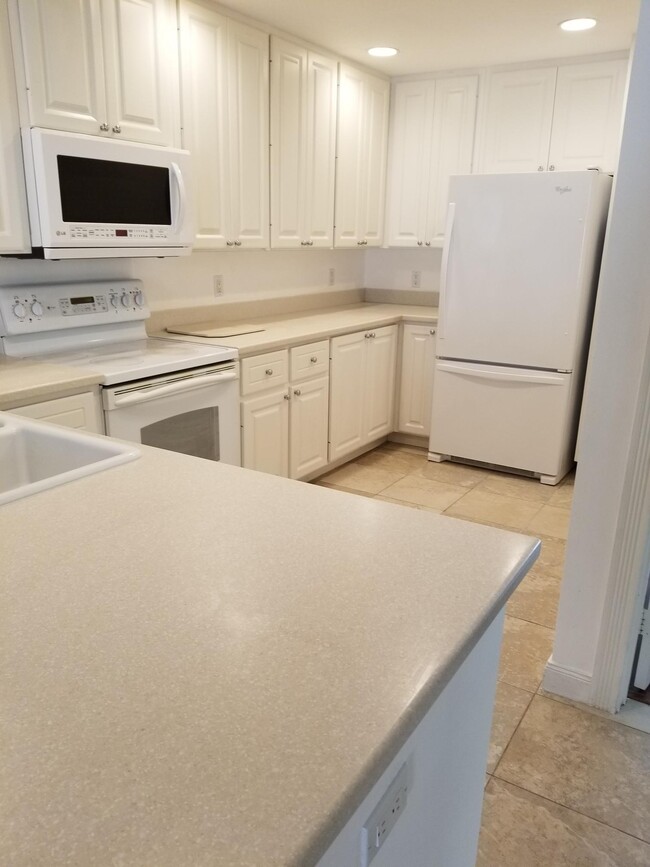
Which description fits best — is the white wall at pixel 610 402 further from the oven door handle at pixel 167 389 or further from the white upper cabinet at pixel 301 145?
the white upper cabinet at pixel 301 145

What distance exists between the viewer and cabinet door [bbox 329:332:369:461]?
3.77 meters

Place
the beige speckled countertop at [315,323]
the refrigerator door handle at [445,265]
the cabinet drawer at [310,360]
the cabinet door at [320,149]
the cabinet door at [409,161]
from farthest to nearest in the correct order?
1. the cabinet door at [409,161]
2. the refrigerator door handle at [445,265]
3. the cabinet door at [320,149]
4. the cabinet drawer at [310,360]
5. the beige speckled countertop at [315,323]

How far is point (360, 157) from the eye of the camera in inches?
164

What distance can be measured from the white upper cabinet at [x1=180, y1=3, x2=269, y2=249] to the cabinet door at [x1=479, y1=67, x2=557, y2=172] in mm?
1516

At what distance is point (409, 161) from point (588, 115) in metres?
1.12

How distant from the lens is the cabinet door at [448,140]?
13.5 ft

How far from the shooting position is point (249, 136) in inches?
129

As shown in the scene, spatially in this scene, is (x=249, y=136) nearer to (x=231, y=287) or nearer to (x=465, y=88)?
(x=231, y=287)

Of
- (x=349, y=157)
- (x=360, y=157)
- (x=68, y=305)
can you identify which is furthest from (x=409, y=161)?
(x=68, y=305)

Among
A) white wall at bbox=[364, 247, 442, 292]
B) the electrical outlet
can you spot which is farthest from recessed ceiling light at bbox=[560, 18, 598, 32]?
the electrical outlet

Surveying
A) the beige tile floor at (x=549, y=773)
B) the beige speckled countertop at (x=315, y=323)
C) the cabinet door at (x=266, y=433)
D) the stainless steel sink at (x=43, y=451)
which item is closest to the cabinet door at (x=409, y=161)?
the beige speckled countertop at (x=315, y=323)

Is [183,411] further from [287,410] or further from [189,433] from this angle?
[287,410]

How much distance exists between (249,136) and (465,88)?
1.64 m

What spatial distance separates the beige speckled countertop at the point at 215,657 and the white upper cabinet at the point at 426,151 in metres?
3.63
